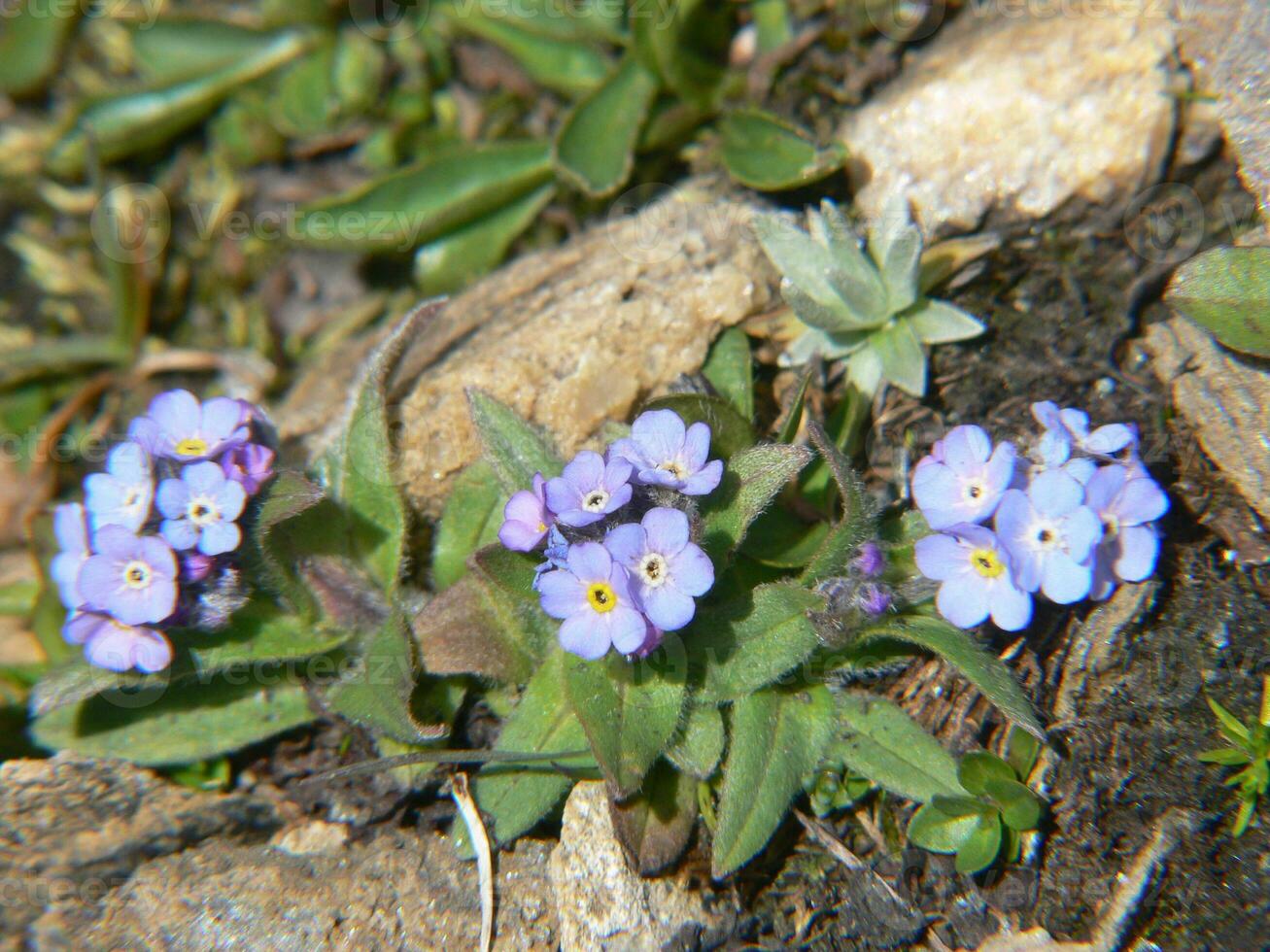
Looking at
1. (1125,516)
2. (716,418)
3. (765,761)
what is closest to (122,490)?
(716,418)

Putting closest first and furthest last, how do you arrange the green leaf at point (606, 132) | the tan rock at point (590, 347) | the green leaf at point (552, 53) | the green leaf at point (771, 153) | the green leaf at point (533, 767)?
the green leaf at point (533, 767), the tan rock at point (590, 347), the green leaf at point (771, 153), the green leaf at point (606, 132), the green leaf at point (552, 53)

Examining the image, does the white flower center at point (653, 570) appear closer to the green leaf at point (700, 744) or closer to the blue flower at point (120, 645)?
the green leaf at point (700, 744)

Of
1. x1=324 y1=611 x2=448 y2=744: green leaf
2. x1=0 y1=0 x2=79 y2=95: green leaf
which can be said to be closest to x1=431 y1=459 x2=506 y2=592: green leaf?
x1=324 y1=611 x2=448 y2=744: green leaf

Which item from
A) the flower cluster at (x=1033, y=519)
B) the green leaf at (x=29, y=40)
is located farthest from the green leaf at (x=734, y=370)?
the green leaf at (x=29, y=40)

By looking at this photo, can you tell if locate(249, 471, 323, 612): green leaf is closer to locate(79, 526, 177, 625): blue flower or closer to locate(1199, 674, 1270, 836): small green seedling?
locate(79, 526, 177, 625): blue flower

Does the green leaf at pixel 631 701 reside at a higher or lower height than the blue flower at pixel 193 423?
lower
